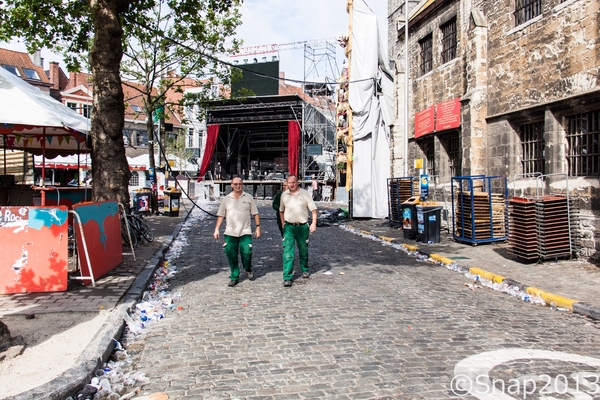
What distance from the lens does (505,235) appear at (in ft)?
37.7

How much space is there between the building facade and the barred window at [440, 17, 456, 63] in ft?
0.11

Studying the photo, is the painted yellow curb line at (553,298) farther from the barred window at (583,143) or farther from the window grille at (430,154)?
the window grille at (430,154)

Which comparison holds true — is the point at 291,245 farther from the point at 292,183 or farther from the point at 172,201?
the point at 172,201

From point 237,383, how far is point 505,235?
957 cm

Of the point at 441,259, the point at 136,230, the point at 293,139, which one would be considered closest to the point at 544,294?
the point at 441,259

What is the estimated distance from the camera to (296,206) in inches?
296

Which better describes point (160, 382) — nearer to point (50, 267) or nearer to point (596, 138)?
point (50, 267)

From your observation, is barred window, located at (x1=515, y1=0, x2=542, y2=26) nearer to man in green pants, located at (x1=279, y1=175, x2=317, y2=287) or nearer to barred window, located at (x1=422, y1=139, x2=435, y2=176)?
barred window, located at (x1=422, y1=139, x2=435, y2=176)

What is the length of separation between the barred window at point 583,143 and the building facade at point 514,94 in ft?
0.07

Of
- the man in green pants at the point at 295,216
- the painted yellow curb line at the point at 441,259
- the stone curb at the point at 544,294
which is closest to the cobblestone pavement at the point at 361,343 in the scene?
the stone curb at the point at 544,294

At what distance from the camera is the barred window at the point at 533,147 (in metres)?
11.0

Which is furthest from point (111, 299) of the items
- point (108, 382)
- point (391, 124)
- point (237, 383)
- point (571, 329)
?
point (391, 124)

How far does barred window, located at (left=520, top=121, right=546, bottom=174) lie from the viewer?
36.2 feet

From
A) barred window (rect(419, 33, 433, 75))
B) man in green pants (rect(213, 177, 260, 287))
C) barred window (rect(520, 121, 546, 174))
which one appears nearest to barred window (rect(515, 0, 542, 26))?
barred window (rect(520, 121, 546, 174))
